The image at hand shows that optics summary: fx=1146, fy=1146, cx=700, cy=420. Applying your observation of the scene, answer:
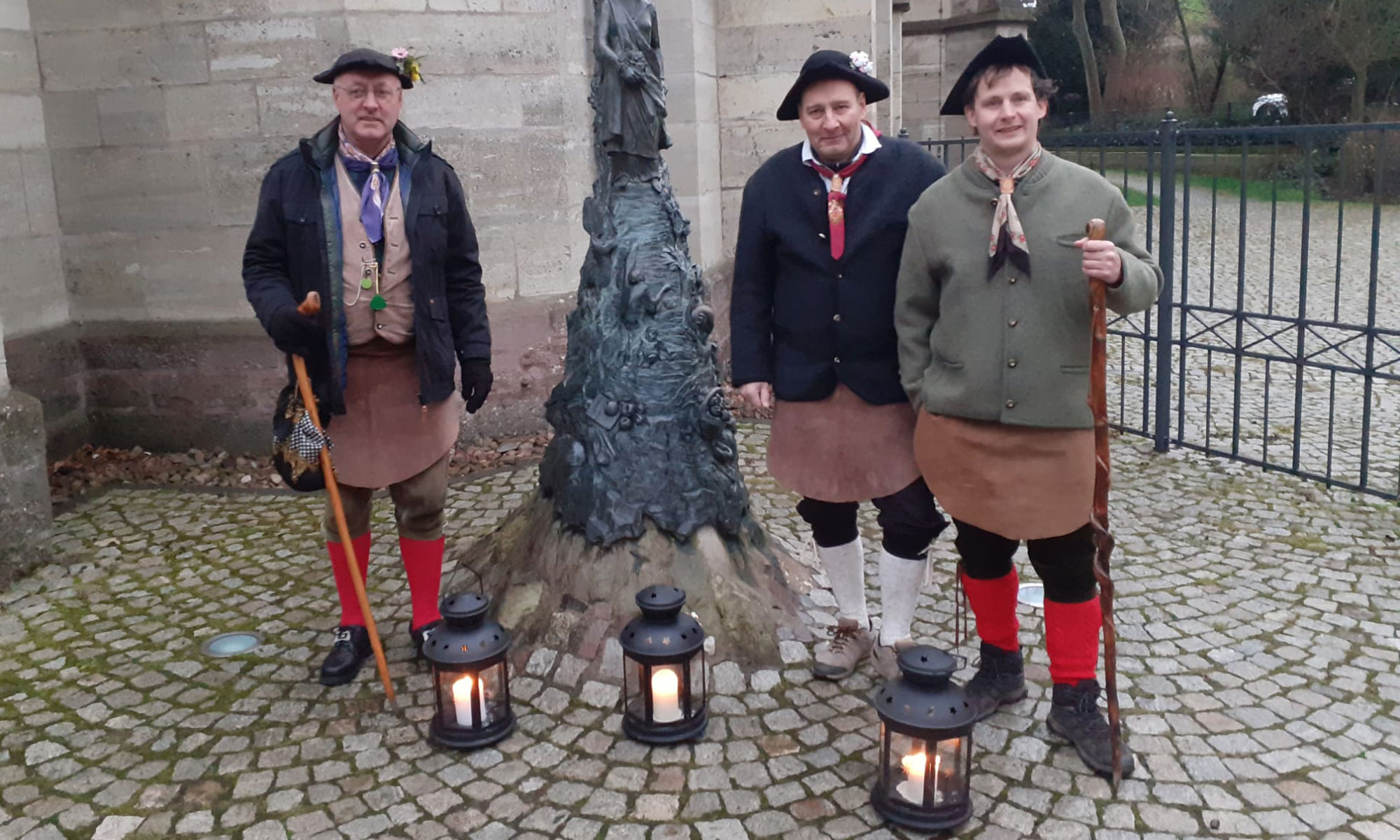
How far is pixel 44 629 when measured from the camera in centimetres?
475

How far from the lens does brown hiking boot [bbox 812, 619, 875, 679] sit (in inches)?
157

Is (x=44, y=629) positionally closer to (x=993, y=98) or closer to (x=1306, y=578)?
(x=993, y=98)

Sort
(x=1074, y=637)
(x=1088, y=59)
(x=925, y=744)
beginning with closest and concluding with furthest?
(x=925, y=744) → (x=1074, y=637) → (x=1088, y=59)

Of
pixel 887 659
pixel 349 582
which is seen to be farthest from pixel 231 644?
pixel 887 659

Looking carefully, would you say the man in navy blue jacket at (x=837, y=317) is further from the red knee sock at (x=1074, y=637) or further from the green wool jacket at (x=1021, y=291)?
the red knee sock at (x=1074, y=637)

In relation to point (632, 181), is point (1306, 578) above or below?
below

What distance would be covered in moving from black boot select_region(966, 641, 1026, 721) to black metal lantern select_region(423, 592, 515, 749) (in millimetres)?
1529

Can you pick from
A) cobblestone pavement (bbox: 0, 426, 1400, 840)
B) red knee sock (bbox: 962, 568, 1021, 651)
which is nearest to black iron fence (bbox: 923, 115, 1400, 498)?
cobblestone pavement (bbox: 0, 426, 1400, 840)

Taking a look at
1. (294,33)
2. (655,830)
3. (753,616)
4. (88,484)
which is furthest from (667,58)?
(655,830)

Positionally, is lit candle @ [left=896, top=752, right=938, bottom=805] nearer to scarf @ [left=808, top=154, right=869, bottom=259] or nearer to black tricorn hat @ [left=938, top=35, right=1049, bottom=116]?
scarf @ [left=808, top=154, right=869, bottom=259]

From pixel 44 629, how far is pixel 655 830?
9.96 ft

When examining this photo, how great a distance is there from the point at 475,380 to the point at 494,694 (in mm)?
1087

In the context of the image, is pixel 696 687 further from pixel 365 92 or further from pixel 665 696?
pixel 365 92

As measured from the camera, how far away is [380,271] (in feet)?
12.5
